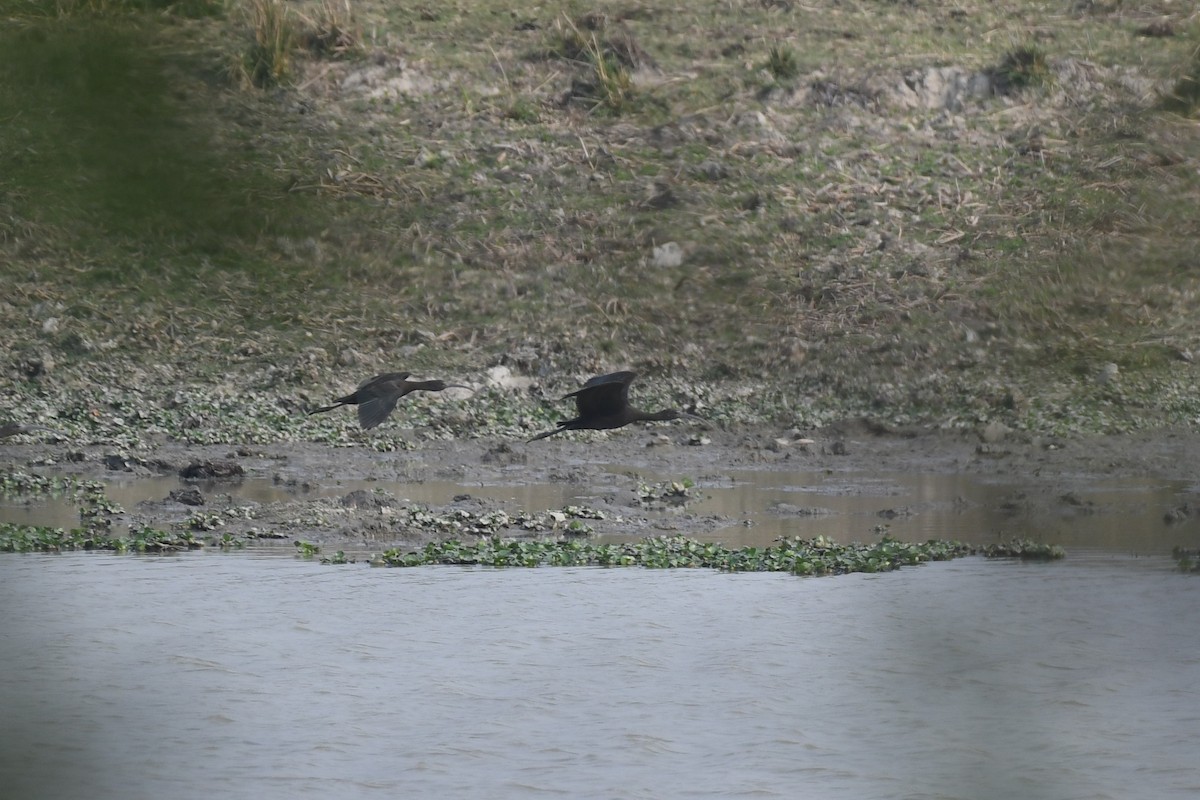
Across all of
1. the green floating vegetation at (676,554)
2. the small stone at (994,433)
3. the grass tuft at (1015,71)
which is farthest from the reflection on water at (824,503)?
the grass tuft at (1015,71)

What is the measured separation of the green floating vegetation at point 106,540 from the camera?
26.1 ft

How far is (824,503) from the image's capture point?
379 inches

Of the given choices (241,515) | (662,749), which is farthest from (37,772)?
(241,515)

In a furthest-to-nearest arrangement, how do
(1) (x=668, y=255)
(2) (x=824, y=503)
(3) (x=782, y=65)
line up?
(3) (x=782, y=65) → (1) (x=668, y=255) → (2) (x=824, y=503)

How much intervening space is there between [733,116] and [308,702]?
26.4 feet

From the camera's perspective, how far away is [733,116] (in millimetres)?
12977

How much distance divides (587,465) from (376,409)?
13.4ft

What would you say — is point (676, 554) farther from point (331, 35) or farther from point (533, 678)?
point (331, 35)

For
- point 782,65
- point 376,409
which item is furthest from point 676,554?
point 782,65

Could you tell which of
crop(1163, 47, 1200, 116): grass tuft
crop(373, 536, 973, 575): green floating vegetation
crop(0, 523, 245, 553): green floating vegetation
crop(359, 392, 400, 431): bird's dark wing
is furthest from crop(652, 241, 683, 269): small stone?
crop(1163, 47, 1200, 116): grass tuft

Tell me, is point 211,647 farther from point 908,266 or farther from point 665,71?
point 665,71

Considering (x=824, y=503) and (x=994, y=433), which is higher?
(x=994, y=433)

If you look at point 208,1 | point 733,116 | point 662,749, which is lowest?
point 662,749

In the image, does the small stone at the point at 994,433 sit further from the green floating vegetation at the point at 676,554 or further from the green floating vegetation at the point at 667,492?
the green floating vegetation at the point at 676,554
